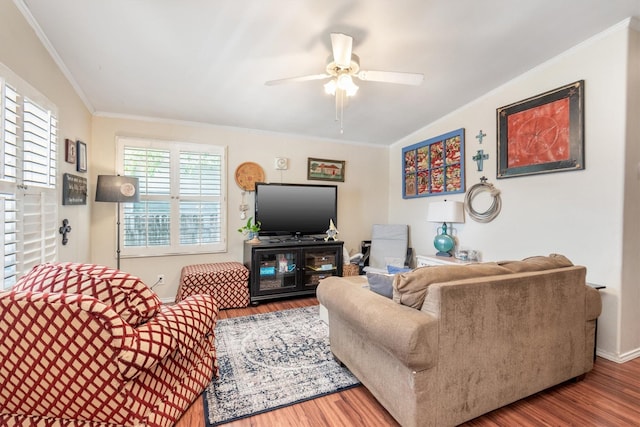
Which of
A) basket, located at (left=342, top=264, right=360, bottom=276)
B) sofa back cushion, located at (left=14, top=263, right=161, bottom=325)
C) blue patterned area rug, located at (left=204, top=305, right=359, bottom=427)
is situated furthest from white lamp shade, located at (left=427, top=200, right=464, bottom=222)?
sofa back cushion, located at (left=14, top=263, right=161, bottom=325)

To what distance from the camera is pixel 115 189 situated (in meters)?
2.92

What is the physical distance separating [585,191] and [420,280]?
6.59 feet

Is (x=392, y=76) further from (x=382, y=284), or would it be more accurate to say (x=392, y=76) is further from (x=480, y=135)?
(x=480, y=135)

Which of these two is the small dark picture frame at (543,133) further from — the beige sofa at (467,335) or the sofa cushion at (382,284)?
the sofa cushion at (382,284)

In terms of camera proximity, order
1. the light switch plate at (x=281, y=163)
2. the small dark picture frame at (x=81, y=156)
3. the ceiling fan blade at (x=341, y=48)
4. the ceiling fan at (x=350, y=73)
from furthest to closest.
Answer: the light switch plate at (x=281, y=163) → the small dark picture frame at (x=81, y=156) → the ceiling fan at (x=350, y=73) → the ceiling fan blade at (x=341, y=48)

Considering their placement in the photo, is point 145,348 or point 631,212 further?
point 631,212

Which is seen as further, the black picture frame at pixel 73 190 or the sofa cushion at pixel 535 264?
the black picture frame at pixel 73 190

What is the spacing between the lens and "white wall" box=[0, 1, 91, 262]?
1.64 metres

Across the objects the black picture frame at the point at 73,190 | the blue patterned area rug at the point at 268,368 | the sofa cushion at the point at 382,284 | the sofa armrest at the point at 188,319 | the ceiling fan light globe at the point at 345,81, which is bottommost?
the blue patterned area rug at the point at 268,368

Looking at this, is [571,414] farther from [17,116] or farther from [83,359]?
[17,116]

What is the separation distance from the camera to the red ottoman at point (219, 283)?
10.4 ft

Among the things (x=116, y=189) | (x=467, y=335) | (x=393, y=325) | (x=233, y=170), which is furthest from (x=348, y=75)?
(x=116, y=189)

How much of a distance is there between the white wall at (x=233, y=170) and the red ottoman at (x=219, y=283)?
445 mm

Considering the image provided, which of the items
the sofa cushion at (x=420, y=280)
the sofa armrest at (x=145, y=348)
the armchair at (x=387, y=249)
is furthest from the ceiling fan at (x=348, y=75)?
the armchair at (x=387, y=249)
